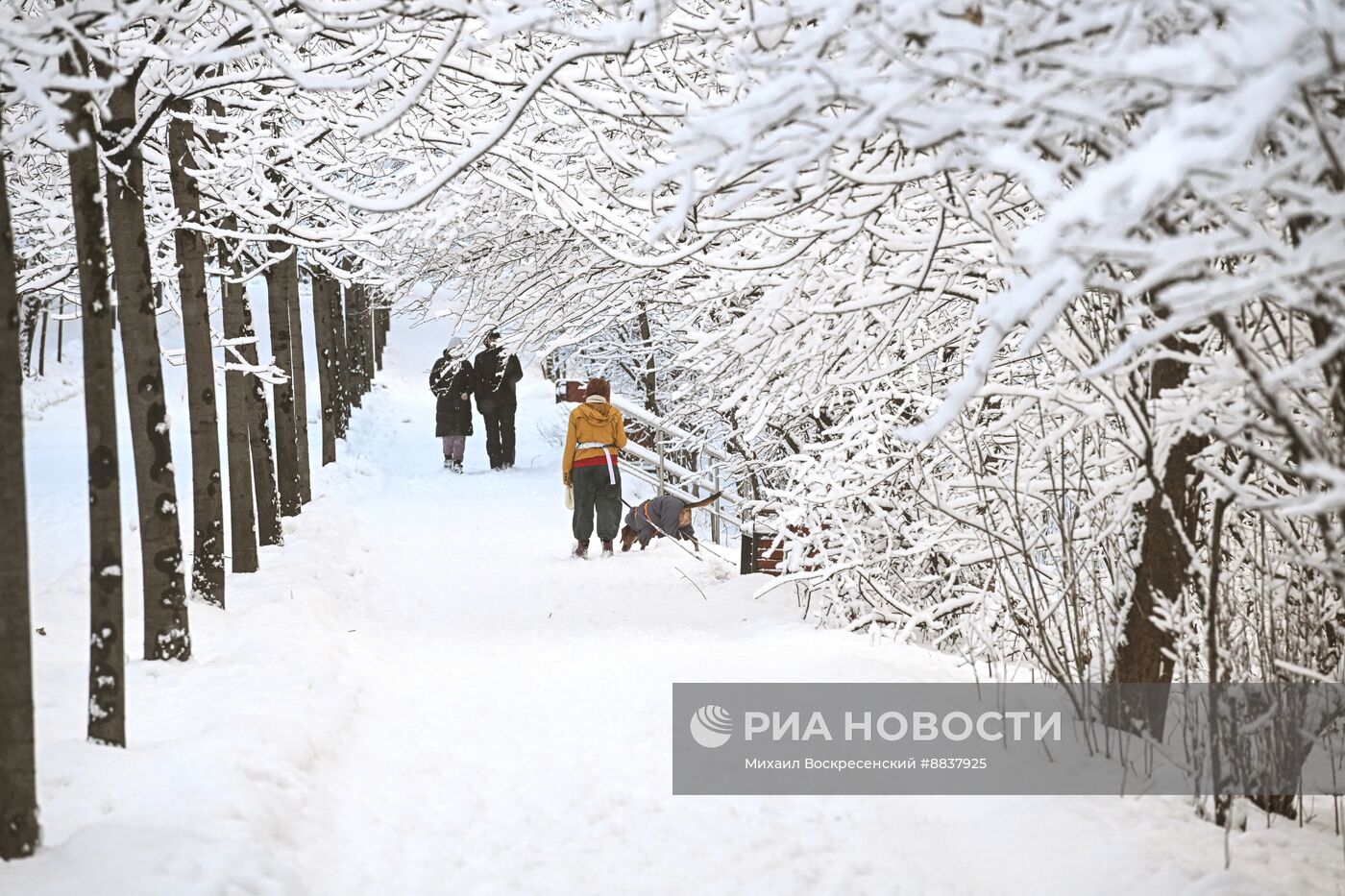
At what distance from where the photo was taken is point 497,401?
18469 mm

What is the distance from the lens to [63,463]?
20047 millimetres

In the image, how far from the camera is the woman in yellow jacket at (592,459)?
11070 mm

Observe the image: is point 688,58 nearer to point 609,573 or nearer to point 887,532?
point 887,532

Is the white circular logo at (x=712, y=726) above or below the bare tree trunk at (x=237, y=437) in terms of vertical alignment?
below

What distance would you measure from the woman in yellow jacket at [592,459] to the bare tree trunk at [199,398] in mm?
4000

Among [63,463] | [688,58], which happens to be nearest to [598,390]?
[688,58]

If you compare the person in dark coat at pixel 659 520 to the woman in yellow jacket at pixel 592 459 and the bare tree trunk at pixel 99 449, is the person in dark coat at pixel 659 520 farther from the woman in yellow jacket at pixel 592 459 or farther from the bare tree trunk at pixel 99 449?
the bare tree trunk at pixel 99 449

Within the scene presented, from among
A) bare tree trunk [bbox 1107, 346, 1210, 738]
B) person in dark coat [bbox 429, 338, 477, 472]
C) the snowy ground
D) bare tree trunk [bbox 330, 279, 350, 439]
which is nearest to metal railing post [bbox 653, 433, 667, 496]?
the snowy ground

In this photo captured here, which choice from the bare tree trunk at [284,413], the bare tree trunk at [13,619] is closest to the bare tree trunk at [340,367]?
the bare tree trunk at [284,413]

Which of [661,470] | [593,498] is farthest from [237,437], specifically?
[661,470]

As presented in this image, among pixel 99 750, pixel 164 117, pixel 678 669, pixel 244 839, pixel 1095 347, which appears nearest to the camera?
pixel 244 839

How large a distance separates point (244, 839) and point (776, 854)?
5.95 feet

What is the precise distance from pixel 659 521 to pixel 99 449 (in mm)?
7427

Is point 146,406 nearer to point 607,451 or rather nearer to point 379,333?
point 607,451
